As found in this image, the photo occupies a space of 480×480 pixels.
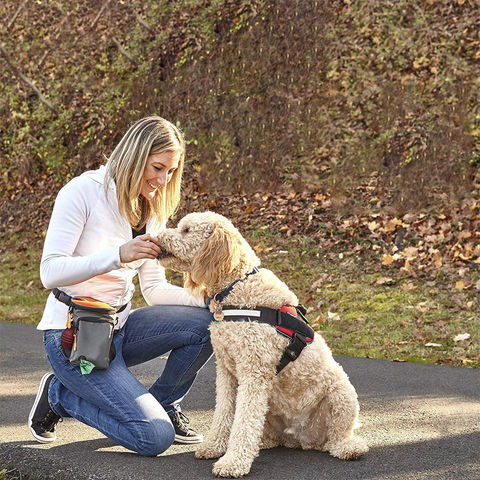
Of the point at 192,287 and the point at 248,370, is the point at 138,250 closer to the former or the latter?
the point at 192,287

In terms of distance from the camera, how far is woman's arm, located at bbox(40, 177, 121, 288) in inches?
144

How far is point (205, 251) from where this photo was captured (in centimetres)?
356

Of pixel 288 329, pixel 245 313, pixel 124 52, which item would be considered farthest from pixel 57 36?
pixel 288 329

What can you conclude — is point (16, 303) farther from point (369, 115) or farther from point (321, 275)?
point (369, 115)

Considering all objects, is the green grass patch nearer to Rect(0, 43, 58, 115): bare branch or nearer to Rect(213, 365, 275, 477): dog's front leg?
Rect(213, 365, 275, 477): dog's front leg

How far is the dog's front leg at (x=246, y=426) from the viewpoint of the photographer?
11.4ft

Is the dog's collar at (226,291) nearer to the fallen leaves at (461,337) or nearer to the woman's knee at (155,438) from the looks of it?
the woman's knee at (155,438)

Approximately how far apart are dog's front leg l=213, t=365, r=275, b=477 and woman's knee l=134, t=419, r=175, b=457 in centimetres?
41

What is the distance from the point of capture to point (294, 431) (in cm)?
388

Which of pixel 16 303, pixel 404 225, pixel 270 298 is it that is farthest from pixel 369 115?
pixel 270 298

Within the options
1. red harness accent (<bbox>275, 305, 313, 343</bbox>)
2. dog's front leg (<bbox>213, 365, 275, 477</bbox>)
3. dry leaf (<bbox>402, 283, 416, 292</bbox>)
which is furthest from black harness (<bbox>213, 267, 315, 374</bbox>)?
dry leaf (<bbox>402, 283, 416, 292</bbox>)

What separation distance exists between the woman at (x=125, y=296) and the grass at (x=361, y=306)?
10.3ft

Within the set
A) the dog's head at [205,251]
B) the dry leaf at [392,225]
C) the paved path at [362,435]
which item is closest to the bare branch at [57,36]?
the dry leaf at [392,225]

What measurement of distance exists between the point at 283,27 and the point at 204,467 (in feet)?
33.3
